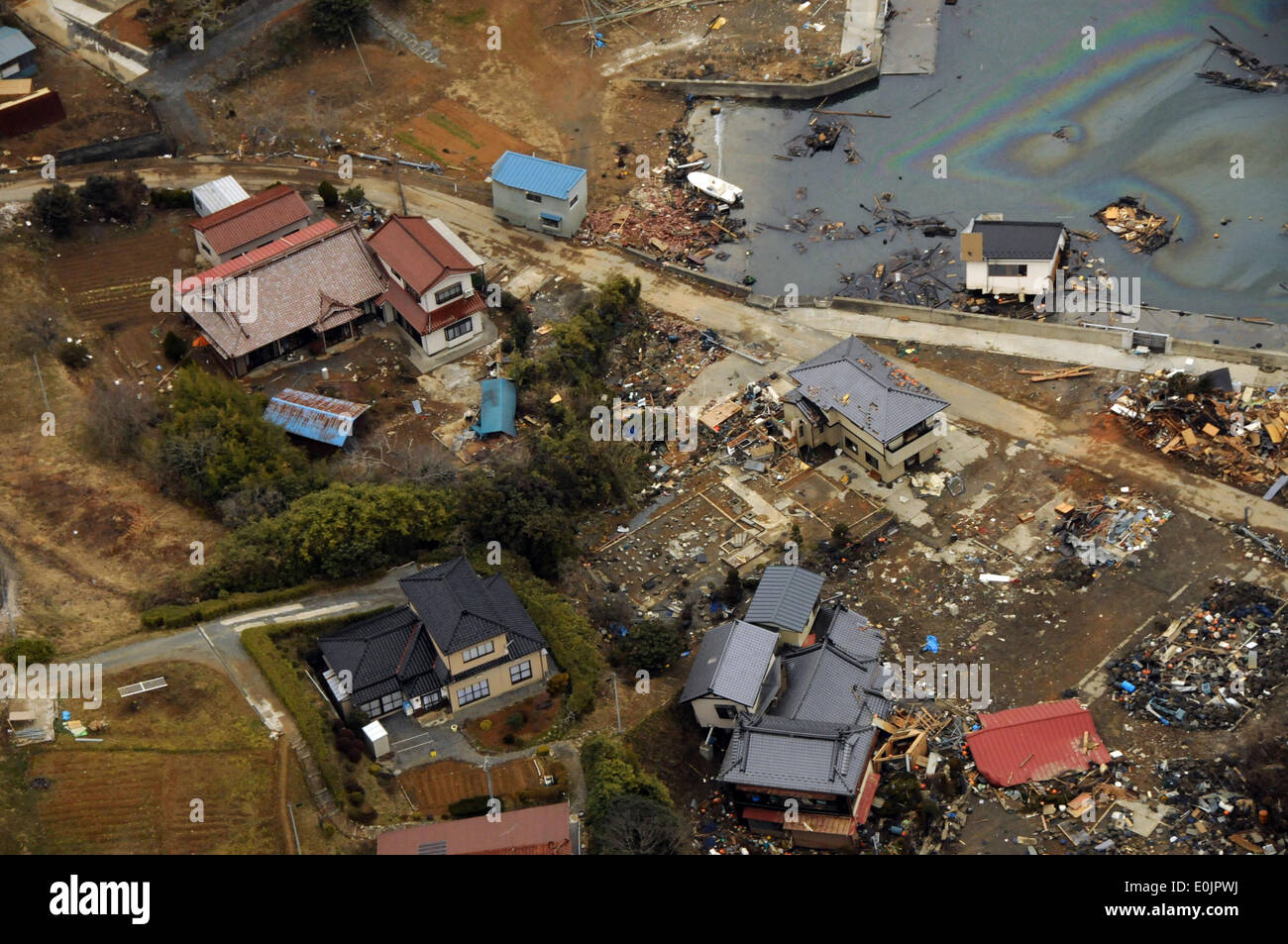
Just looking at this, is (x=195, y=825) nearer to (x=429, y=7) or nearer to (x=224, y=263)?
(x=224, y=263)

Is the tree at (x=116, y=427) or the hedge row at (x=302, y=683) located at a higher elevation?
the tree at (x=116, y=427)

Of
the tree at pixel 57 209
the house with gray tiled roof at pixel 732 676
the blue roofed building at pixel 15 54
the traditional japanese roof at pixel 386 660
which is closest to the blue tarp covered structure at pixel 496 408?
the traditional japanese roof at pixel 386 660

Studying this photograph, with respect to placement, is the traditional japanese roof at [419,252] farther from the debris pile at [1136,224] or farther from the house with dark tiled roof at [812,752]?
the debris pile at [1136,224]

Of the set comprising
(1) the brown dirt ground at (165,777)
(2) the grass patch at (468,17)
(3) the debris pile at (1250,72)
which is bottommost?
(1) the brown dirt ground at (165,777)

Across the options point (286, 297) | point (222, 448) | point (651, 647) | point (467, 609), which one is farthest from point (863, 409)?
point (286, 297)

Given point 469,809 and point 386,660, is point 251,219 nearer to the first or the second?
point 386,660

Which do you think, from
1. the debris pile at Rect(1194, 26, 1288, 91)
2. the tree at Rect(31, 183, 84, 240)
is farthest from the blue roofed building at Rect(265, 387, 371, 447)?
the debris pile at Rect(1194, 26, 1288, 91)
